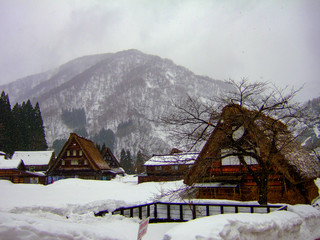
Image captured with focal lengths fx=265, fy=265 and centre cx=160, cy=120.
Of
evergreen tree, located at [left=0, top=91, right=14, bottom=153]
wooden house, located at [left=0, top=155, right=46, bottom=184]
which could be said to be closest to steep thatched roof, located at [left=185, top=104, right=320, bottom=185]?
wooden house, located at [left=0, top=155, right=46, bottom=184]

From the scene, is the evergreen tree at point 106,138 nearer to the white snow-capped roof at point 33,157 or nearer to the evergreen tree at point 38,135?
the evergreen tree at point 38,135

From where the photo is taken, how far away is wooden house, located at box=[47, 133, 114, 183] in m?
47.5

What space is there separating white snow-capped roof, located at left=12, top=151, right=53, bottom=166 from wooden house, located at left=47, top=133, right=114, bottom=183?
54.7 ft

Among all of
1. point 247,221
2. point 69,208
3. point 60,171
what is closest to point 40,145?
point 60,171

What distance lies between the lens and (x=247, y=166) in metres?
11.6

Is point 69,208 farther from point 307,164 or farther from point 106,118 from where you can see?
point 106,118

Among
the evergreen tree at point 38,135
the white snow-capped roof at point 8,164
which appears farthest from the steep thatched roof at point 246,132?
the evergreen tree at point 38,135

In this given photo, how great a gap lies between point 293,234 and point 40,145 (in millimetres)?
78219

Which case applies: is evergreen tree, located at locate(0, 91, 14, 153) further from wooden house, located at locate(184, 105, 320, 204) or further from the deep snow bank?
the deep snow bank

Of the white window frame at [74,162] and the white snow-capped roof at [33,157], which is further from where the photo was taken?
the white snow-capped roof at [33,157]

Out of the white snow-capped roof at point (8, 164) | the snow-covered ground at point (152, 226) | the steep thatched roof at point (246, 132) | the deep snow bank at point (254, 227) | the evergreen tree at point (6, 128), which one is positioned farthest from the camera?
the evergreen tree at point (6, 128)

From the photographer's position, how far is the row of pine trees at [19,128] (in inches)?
2522

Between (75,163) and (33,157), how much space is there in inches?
842

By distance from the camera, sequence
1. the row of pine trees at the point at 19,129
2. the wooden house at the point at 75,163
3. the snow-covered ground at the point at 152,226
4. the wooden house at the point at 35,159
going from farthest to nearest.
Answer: the row of pine trees at the point at 19,129, the wooden house at the point at 35,159, the wooden house at the point at 75,163, the snow-covered ground at the point at 152,226
